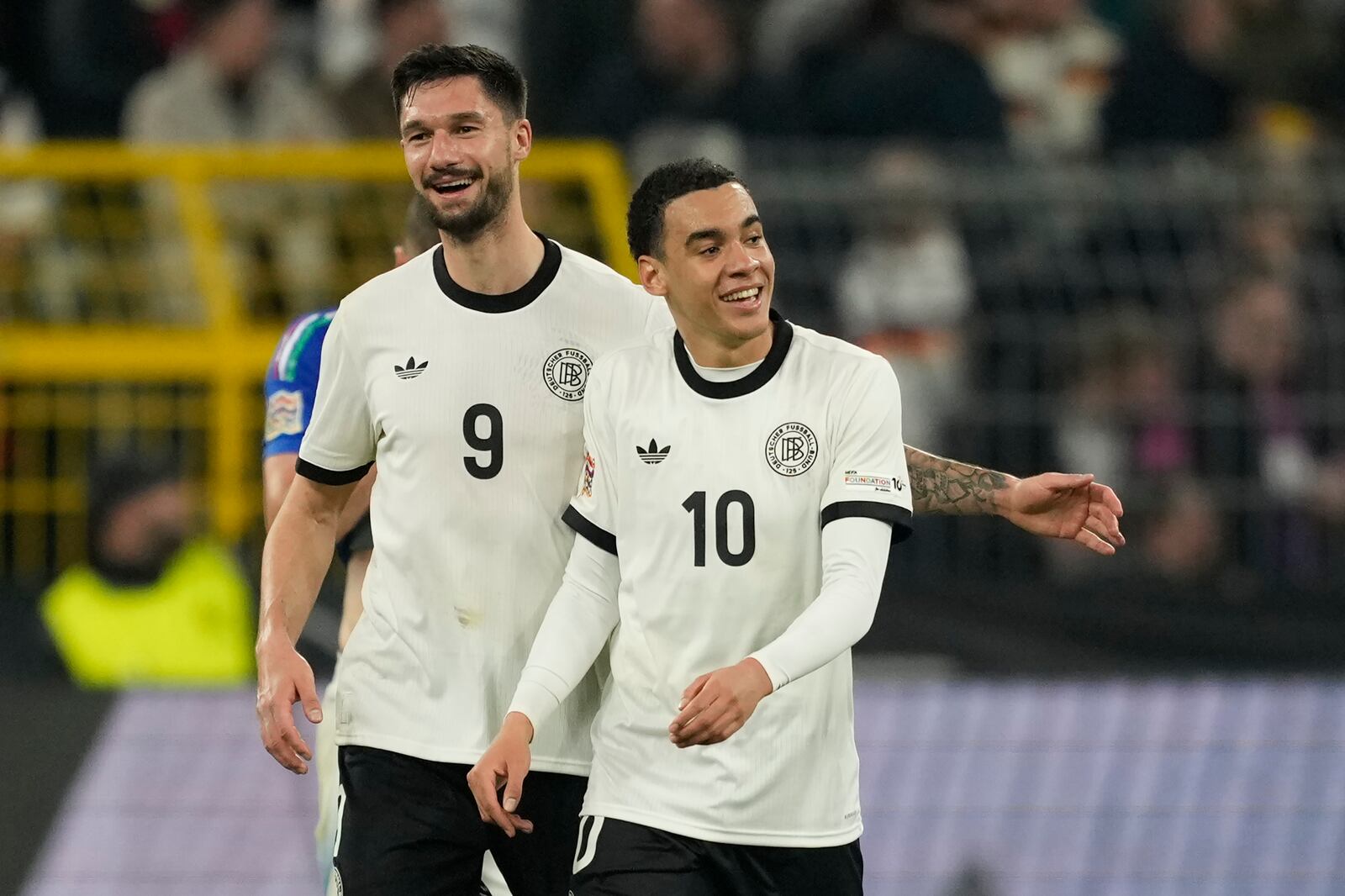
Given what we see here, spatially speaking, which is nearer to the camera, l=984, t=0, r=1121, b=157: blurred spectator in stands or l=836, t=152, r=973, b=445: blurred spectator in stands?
l=836, t=152, r=973, b=445: blurred spectator in stands

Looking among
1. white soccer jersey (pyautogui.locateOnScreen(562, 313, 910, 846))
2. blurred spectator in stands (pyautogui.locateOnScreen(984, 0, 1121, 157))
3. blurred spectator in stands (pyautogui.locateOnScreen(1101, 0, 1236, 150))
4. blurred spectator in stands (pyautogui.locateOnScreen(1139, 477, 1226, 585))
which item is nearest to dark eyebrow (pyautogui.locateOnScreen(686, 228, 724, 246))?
white soccer jersey (pyautogui.locateOnScreen(562, 313, 910, 846))

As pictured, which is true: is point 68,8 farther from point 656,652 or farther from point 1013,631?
point 656,652

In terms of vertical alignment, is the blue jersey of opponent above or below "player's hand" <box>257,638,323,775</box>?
above

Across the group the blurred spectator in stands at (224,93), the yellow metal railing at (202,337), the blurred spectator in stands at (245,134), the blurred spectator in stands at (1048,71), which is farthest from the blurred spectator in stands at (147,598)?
the blurred spectator in stands at (1048,71)

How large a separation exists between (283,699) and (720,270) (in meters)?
1.09

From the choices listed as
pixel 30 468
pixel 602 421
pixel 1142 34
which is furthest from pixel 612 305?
pixel 1142 34

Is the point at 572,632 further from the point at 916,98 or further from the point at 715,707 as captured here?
the point at 916,98

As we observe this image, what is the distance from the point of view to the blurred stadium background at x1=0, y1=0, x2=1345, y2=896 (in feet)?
21.3

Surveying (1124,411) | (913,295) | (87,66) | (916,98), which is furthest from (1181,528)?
(87,66)

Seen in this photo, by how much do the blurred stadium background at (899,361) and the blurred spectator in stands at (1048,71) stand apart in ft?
0.09

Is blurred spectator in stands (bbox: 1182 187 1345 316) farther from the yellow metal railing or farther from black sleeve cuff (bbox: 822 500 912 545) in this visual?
black sleeve cuff (bbox: 822 500 912 545)

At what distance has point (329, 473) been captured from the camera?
14.5ft

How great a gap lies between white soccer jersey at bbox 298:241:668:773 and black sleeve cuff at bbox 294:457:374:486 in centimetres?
11

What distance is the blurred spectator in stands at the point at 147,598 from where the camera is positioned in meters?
7.41
